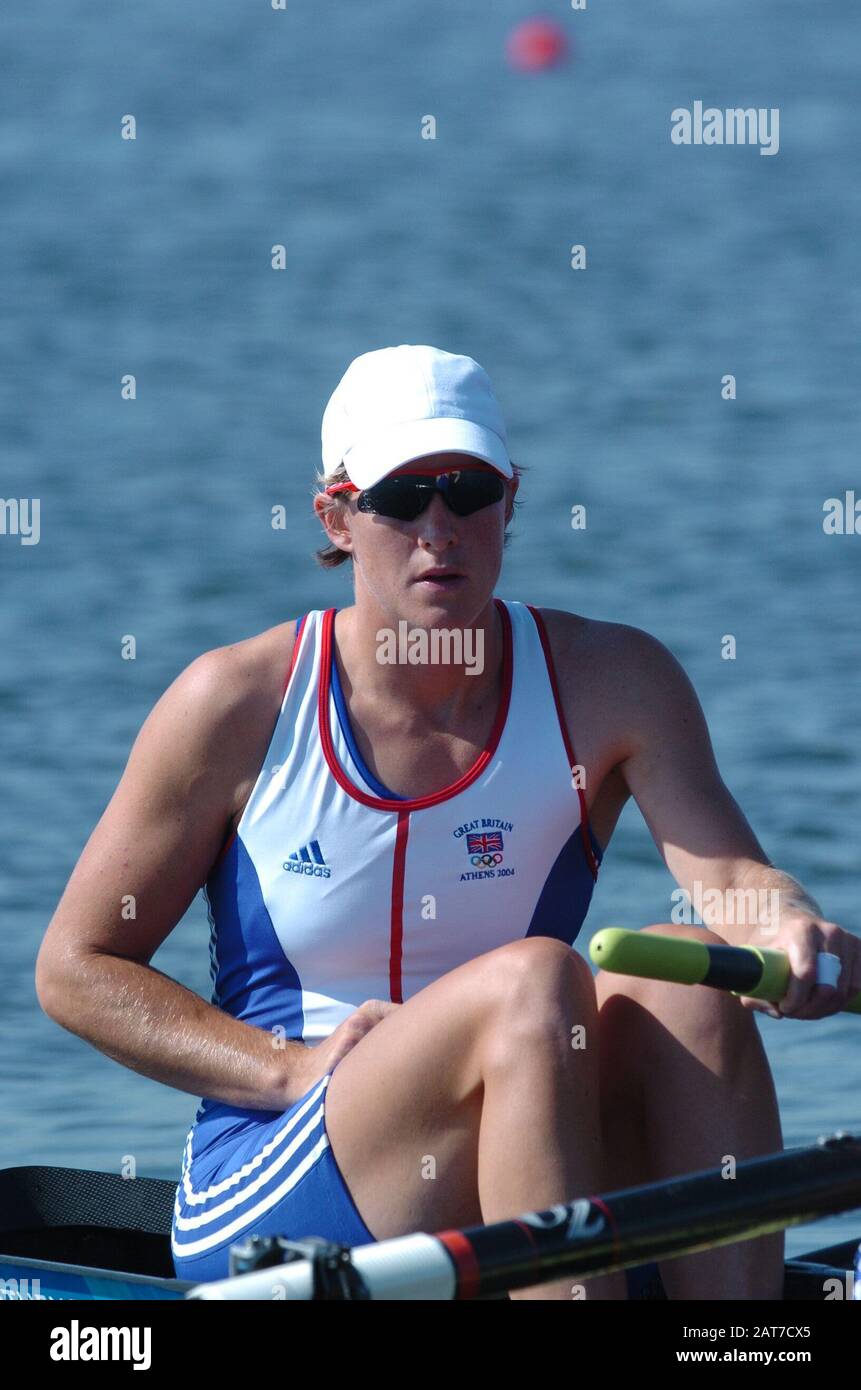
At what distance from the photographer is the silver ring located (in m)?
2.96

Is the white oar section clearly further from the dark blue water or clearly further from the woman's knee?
the dark blue water

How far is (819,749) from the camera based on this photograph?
8.41 m

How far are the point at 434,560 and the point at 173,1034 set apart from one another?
29.4 inches

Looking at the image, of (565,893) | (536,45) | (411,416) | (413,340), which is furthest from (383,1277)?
(536,45)

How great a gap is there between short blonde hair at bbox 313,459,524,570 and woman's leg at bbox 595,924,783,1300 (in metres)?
0.74

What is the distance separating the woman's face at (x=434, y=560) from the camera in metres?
3.17

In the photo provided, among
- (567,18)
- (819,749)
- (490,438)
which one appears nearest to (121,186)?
(567,18)

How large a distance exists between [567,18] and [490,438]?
19508mm

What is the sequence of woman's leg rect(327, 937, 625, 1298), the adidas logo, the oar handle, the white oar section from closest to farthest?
the white oar section
the oar handle
woman's leg rect(327, 937, 625, 1298)
the adidas logo

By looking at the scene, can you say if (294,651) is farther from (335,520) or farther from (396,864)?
(396,864)

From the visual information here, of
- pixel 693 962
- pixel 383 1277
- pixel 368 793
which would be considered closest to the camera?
pixel 383 1277

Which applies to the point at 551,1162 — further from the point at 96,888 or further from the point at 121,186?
the point at 121,186

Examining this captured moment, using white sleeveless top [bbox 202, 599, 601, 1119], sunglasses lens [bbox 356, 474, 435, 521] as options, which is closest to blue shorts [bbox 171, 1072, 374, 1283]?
white sleeveless top [bbox 202, 599, 601, 1119]

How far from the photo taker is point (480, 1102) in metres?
2.83
